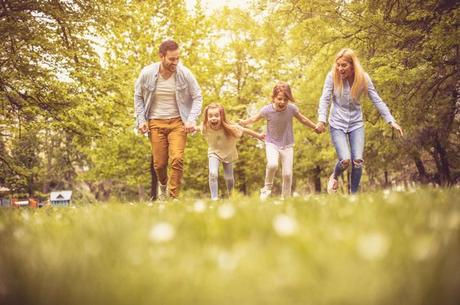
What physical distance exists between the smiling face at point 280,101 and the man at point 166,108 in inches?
52.3

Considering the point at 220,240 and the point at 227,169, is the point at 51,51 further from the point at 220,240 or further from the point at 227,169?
the point at 220,240

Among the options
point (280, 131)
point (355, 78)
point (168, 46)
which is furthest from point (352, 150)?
point (168, 46)

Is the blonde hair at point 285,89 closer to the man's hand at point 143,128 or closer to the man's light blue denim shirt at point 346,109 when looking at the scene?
the man's light blue denim shirt at point 346,109

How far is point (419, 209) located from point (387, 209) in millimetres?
178

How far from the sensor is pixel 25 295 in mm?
1562

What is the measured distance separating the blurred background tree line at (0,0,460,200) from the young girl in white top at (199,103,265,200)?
232cm

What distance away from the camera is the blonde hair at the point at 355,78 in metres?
7.23

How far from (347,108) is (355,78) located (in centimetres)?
50

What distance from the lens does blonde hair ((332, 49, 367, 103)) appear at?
285 inches

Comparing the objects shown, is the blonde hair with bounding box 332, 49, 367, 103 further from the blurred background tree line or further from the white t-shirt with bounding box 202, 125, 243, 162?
the blurred background tree line

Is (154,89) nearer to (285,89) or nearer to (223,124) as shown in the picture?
(223,124)

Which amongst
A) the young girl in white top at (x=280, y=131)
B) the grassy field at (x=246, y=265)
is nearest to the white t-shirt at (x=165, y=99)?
the young girl in white top at (x=280, y=131)

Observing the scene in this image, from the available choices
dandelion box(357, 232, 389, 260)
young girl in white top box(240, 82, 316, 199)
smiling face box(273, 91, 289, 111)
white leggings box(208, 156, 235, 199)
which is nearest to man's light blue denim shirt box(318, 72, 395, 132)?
young girl in white top box(240, 82, 316, 199)

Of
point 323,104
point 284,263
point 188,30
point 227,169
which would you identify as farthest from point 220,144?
point 188,30
